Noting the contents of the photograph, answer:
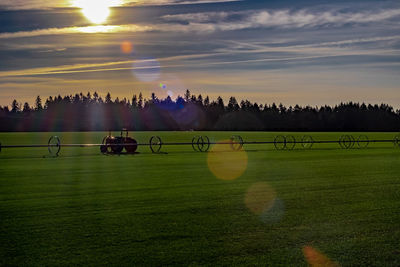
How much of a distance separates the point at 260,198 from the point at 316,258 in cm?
575

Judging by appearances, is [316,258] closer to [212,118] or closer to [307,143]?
[307,143]

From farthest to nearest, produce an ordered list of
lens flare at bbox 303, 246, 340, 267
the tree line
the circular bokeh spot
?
the tree line
the circular bokeh spot
lens flare at bbox 303, 246, 340, 267

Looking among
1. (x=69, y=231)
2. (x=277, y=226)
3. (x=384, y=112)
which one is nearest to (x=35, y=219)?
(x=69, y=231)

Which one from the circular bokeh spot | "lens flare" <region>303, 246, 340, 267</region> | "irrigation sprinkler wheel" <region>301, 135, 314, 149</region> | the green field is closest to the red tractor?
"irrigation sprinkler wheel" <region>301, 135, 314, 149</region>

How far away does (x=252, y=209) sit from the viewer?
37.4 feet

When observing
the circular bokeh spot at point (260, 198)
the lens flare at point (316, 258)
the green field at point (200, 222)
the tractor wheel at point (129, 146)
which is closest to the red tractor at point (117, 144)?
the tractor wheel at point (129, 146)

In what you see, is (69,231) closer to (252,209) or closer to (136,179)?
(252,209)

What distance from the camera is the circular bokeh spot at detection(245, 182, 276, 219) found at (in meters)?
11.4

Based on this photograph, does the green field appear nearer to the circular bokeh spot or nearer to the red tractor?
the circular bokeh spot

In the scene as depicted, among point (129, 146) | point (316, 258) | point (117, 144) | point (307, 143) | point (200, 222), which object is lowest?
point (316, 258)

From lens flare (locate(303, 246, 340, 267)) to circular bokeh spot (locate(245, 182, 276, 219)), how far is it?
9.02 feet

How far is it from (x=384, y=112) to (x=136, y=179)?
142 metres

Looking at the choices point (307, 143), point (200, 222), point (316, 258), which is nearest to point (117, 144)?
point (307, 143)

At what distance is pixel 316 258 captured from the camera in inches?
290
